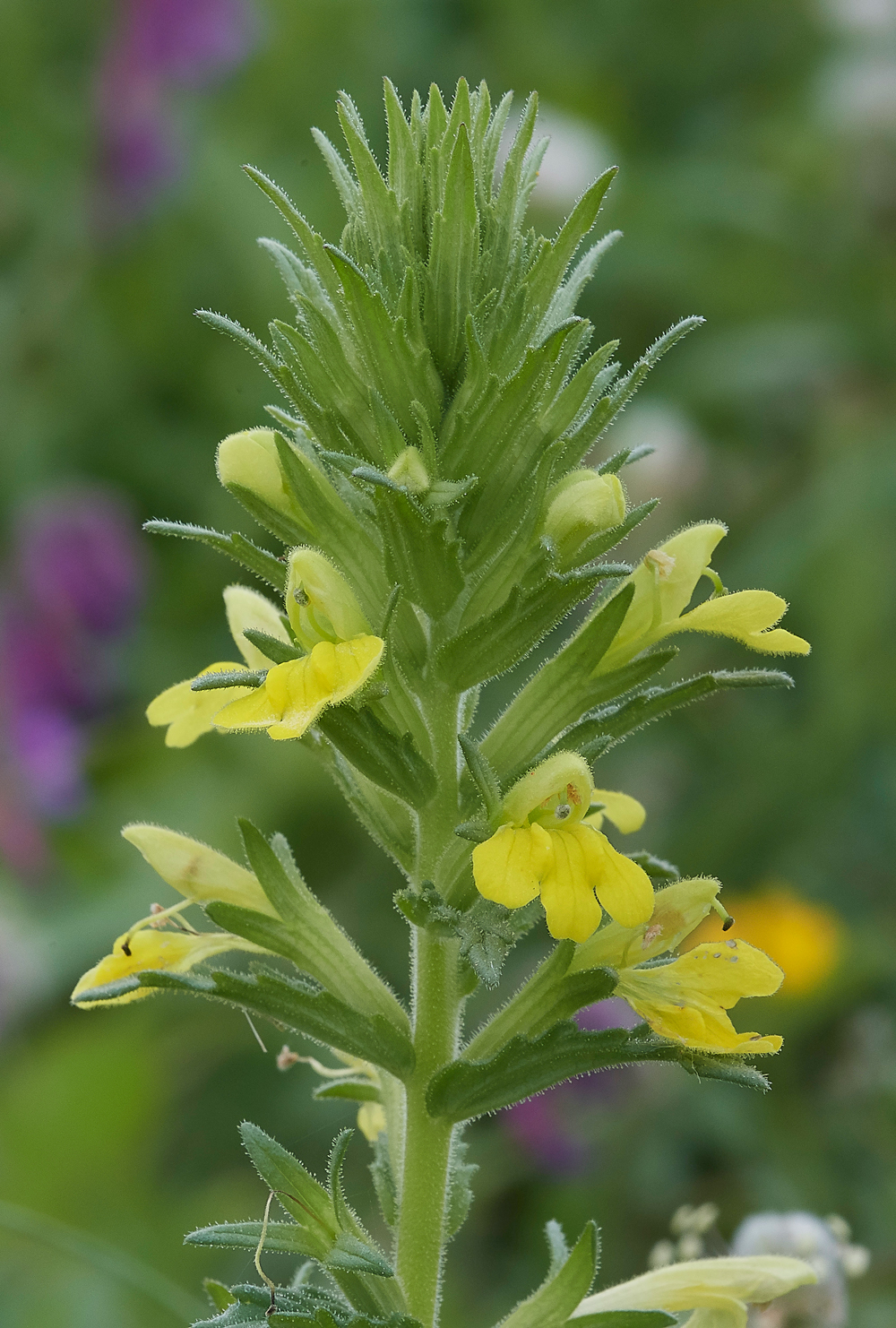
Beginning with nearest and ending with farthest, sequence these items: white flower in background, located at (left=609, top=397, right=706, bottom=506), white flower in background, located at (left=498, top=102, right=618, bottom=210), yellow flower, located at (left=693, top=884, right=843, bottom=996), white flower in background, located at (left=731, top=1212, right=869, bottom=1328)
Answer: white flower in background, located at (left=731, top=1212, right=869, bottom=1328) < yellow flower, located at (left=693, top=884, right=843, bottom=996) < white flower in background, located at (left=609, top=397, right=706, bottom=506) < white flower in background, located at (left=498, top=102, right=618, bottom=210)

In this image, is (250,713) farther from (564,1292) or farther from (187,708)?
(564,1292)

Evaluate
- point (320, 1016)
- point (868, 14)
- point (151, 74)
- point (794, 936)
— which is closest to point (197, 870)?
point (320, 1016)

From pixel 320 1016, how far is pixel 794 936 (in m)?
2.57

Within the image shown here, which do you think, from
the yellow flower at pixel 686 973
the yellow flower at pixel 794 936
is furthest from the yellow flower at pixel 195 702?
the yellow flower at pixel 794 936

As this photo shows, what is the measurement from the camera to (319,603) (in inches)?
65.5

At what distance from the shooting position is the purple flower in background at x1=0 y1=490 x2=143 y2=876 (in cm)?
450

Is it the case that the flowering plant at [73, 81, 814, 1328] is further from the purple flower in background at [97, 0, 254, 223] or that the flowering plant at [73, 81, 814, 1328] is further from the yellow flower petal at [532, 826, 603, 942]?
the purple flower in background at [97, 0, 254, 223]

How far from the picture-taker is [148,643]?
4.96 metres

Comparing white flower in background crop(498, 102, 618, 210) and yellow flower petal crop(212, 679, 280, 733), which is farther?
white flower in background crop(498, 102, 618, 210)

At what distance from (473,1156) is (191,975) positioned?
253 centimetres

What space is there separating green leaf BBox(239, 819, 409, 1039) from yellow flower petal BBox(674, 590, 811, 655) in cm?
61

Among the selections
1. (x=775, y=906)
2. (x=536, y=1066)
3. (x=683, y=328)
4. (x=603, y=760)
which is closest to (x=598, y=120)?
(x=603, y=760)

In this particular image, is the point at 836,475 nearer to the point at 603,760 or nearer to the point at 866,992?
the point at 603,760

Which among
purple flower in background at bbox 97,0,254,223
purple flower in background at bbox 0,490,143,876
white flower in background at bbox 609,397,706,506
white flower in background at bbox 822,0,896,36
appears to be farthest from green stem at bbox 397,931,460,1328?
white flower in background at bbox 822,0,896,36
